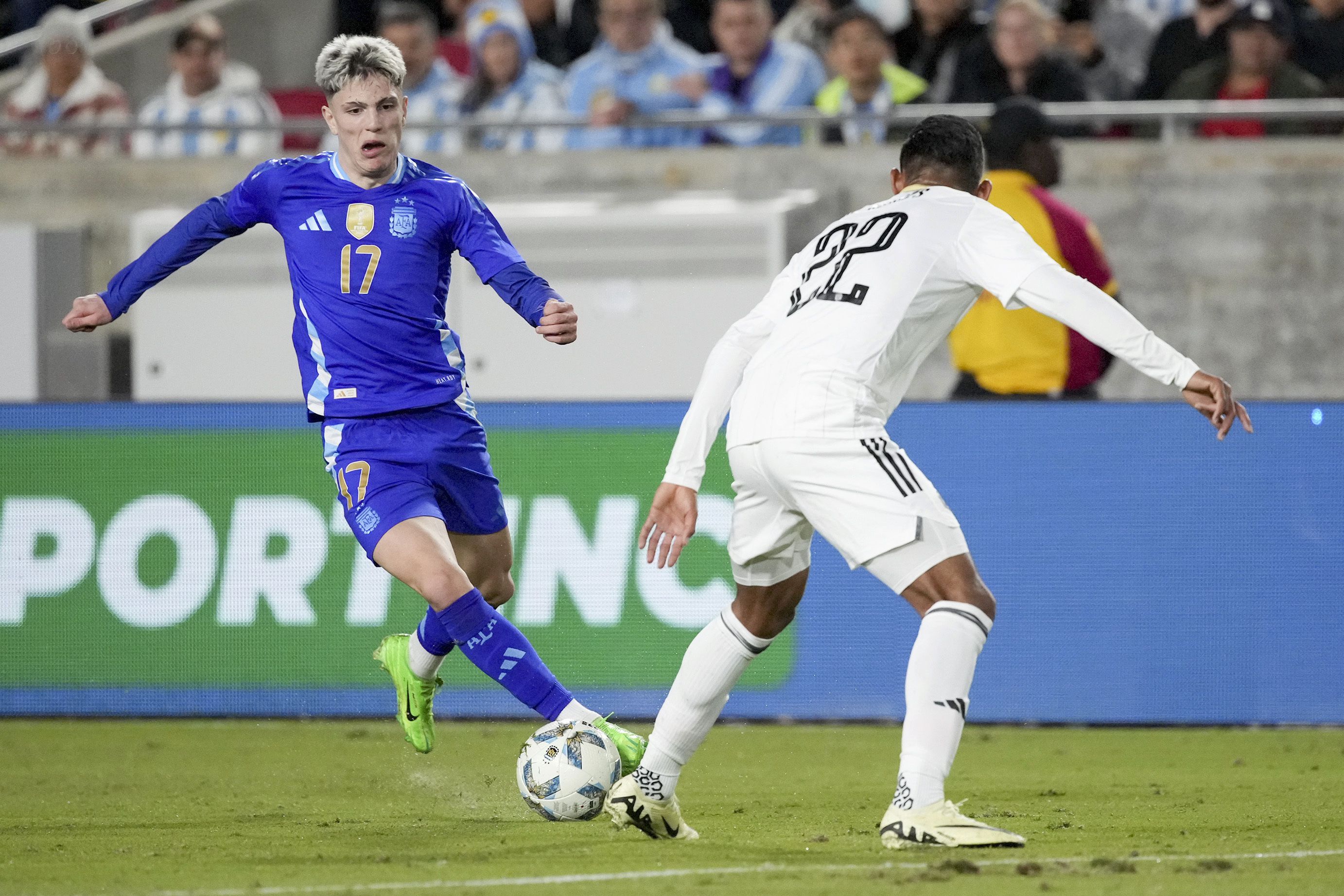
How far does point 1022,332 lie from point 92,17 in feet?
27.3

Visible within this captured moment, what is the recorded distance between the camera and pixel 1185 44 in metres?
11.6

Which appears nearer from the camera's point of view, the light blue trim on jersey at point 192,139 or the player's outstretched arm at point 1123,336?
the player's outstretched arm at point 1123,336

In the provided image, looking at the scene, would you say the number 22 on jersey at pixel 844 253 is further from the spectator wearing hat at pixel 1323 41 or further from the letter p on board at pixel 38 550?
the spectator wearing hat at pixel 1323 41

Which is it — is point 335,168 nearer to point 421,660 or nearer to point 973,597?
point 421,660

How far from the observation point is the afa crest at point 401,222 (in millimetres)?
5707

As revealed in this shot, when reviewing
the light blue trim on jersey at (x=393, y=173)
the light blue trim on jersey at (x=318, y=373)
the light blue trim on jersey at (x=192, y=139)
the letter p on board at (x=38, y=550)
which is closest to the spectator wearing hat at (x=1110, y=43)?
the light blue trim on jersey at (x=192, y=139)

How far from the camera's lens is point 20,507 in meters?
8.52

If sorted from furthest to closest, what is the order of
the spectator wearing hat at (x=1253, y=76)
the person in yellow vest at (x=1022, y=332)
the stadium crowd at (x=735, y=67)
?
1. the stadium crowd at (x=735, y=67)
2. the spectator wearing hat at (x=1253, y=76)
3. the person in yellow vest at (x=1022, y=332)

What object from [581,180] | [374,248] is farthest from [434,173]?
[581,180]

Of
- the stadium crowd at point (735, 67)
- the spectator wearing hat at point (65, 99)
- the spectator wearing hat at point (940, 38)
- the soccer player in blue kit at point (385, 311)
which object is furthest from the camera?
the spectator wearing hat at point (65, 99)

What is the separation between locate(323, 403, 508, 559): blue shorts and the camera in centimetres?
562

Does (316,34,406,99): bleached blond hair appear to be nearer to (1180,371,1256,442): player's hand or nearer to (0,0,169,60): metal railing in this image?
(1180,371,1256,442): player's hand

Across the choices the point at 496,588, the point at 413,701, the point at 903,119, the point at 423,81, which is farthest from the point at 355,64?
the point at 423,81

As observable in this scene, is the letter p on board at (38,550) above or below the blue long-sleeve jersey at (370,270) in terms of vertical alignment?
below
